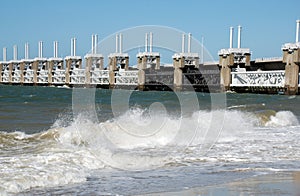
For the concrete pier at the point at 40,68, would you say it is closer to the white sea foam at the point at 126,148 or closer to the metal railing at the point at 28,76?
the metal railing at the point at 28,76

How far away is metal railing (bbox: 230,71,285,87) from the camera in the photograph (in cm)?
5619

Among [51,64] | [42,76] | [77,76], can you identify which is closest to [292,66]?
[77,76]

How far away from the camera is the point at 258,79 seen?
5959 centimetres

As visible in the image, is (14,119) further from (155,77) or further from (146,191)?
(155,77)

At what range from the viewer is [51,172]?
8.56 m

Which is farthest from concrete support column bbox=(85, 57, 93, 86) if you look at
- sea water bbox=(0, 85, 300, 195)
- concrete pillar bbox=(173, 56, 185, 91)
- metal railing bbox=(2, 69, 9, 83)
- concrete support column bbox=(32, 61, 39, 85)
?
sea water bbox=(0, 85, 300, 195)

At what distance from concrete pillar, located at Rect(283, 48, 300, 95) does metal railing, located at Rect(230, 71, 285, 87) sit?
189cm

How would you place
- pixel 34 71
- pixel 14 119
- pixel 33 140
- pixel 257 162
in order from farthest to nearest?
1. pixel 34 71
2. pixel 14 119
3. pixel 33 140
4. pixel 257 162

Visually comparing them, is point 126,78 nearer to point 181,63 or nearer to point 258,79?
point 181,63

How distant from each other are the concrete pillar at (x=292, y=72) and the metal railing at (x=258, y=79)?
1.89 metres

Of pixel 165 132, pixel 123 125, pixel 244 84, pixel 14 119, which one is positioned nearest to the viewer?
pixel 165 132

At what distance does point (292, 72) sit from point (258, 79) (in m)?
7.53

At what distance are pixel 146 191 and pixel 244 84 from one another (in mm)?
55413

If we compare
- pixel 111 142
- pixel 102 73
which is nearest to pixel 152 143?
pixel 111 142
